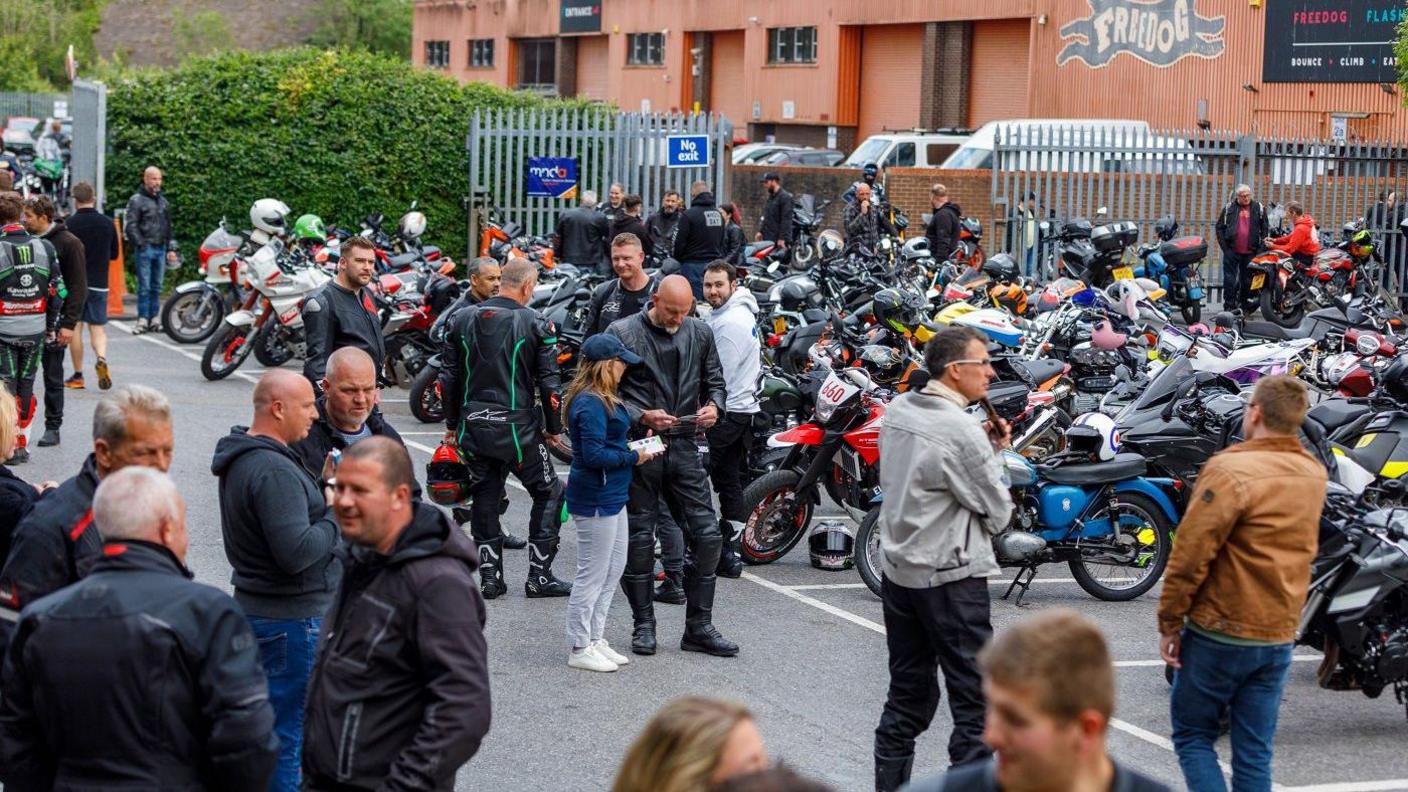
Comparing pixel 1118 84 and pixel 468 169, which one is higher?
pixel 1118 84

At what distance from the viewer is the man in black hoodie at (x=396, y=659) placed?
427 cm

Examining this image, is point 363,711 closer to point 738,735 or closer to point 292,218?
point 738,735

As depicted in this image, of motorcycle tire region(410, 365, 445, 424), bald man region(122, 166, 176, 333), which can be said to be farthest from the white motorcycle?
bald man region(122, 166, 176, 333)

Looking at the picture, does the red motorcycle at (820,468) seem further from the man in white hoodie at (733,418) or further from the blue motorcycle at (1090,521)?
the blue motorcycle at (1090,521)

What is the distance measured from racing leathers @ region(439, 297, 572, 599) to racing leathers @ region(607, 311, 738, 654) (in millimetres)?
885

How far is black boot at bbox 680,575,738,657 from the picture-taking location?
878cm

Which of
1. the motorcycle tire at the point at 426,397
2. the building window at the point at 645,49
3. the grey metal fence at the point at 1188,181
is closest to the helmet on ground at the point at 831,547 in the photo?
the motorcycle tire at the point at 426,397

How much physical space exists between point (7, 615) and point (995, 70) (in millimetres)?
39447

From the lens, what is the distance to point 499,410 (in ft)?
31.4

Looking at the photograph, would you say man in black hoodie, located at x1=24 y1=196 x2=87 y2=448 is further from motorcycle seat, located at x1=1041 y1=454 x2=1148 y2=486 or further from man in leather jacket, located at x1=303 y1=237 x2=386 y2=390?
motorcycle seat, located at x1=1041 y1=454 x2=1148 y2=486

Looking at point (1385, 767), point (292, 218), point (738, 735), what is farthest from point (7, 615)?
point (292, 218)

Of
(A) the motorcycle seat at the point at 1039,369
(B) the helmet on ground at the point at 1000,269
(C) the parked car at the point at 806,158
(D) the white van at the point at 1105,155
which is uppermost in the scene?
(C) the parked car at the point at 806,158

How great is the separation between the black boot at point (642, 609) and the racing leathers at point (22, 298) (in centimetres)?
525

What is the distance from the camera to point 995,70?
42656mm
